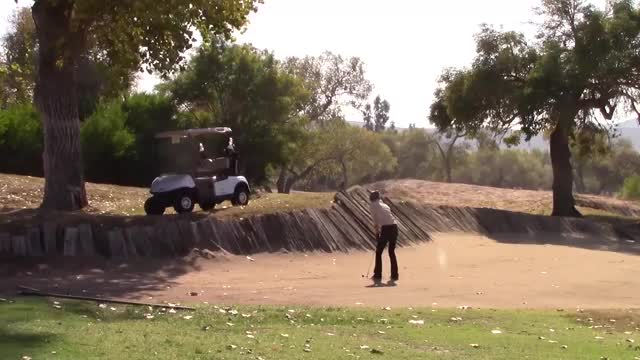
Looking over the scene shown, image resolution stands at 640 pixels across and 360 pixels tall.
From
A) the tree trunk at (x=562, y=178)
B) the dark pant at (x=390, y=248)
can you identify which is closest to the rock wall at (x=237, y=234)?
the dark pant at (x=390, y=248)

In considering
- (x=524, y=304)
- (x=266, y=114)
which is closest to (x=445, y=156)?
(x=266, y=114)

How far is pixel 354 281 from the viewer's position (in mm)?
17953

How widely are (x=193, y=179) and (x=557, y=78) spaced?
1624 cm

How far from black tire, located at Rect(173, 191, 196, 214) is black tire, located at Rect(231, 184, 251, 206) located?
1.72 meters

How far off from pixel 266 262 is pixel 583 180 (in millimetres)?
80643

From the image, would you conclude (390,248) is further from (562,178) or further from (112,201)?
(562,178)

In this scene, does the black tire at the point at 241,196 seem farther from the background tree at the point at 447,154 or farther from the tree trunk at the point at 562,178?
the background tree at the point at 447,154

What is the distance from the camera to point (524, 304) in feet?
52.3

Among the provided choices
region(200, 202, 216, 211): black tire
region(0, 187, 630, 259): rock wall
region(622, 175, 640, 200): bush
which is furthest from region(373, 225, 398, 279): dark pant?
region(622, 175, 640, 200): bush

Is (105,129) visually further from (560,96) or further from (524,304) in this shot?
Result: (524,304)

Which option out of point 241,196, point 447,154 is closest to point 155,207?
point 241,196

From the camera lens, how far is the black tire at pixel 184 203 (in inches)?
856

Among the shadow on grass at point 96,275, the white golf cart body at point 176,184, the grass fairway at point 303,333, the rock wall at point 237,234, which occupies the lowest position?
the grass fairway at point 303,333

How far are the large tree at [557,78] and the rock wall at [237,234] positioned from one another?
8437 mm
